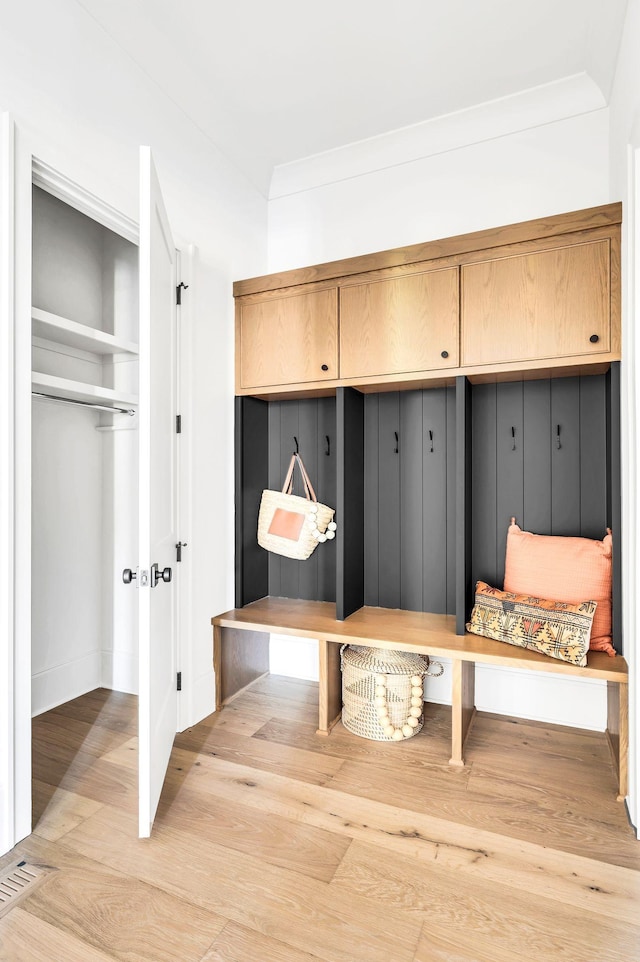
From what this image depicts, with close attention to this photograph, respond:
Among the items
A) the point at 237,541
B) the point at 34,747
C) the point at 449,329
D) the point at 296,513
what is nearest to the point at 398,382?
the point at 449,329

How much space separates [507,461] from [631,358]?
871 millimetres

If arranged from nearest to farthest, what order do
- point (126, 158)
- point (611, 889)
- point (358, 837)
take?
point (611, 889) → point (358, 837) → point (126, 158)

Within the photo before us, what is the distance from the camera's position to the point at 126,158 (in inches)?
84.2

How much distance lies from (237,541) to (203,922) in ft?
5.50

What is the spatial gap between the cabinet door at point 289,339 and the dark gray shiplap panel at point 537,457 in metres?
0.95

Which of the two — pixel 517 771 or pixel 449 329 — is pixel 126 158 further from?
pixel 517 771

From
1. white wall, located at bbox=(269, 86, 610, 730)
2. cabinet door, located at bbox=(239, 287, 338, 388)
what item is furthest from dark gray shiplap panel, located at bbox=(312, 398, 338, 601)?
white wall, located at bbox=(269, 86, 610, 730)

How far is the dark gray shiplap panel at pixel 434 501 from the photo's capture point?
2760 mm

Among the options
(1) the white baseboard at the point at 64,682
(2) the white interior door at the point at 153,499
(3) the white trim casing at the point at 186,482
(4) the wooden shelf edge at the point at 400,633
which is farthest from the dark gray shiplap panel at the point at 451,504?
(1) the white baseboard at the point at 64,682

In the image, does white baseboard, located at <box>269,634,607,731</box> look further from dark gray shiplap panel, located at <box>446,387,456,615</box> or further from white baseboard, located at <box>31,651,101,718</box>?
white baseboard, located at <box>31,651,101,718</box>

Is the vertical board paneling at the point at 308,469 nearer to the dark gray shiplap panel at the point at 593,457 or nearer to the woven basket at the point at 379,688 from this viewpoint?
the woven basket at the point at 379,688

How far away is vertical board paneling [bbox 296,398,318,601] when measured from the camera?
10.0 ft

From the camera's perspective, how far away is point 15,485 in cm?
171

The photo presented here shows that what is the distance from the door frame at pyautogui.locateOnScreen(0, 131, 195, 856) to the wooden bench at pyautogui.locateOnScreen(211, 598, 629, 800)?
106 centimetres
